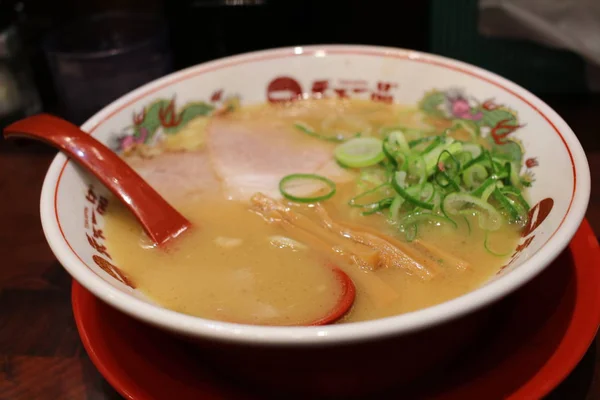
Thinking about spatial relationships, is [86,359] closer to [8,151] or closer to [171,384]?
[171,384]

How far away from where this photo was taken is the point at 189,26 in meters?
1.84

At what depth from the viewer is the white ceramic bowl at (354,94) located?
0.66m

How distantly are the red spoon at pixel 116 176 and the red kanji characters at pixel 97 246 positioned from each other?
8 centimetres

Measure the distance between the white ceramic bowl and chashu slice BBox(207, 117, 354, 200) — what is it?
0.12 metres

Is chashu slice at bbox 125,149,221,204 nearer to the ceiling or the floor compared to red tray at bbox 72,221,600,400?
nearer to the ceiling

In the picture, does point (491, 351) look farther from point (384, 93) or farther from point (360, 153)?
point (384, 93)

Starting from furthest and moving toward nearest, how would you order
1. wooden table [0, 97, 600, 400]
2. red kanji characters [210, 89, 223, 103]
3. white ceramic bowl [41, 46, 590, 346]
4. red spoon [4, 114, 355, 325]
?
red kanji characters [210, 89, 223, 103] → red spoon [4, 114, 355, 325] → wooden table [0, 97, 600, 400] → white ceramic bowl [41, 46, 590, 346]

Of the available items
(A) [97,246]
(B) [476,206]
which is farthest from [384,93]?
(A) [97,246]

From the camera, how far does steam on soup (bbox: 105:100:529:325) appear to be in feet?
2.88

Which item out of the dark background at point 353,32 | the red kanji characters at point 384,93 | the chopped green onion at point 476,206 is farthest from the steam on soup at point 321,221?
the dark background at point 353,32

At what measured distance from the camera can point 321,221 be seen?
105 cm

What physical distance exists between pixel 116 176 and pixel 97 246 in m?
0.15

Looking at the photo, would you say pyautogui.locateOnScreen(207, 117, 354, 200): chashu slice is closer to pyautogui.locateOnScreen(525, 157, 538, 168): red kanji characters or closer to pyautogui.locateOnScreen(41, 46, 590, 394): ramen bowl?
pyautogui.locateOnScreen(41, 46, 590, 394): ramen bowl

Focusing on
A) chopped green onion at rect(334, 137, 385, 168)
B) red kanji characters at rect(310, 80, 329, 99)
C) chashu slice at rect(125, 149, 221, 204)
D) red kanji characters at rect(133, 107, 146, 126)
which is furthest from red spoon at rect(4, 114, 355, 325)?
red kanji characters at rect(310, 80, 329, 99)
